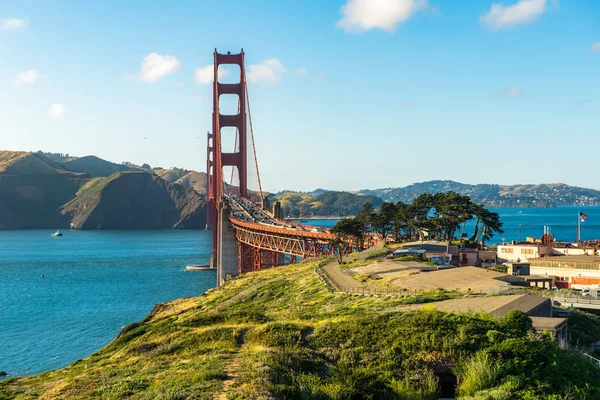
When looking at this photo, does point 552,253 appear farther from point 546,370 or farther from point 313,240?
point 546,370

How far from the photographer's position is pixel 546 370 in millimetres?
17734

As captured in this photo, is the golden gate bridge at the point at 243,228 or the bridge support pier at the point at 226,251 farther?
the bridge support pier at the point at 226,251

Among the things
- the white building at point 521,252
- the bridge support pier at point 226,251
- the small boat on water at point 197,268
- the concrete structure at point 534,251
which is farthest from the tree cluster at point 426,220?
the small boat on water at point 197,268

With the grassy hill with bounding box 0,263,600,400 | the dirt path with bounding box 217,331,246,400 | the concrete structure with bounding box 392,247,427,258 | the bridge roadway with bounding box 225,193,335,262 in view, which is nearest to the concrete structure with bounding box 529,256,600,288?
the concrete structure with bounding box 392,247,427,258

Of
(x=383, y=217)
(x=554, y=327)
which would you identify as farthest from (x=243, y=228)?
(x=554, y=327)

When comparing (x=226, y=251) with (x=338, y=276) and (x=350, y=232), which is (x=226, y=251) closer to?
(x=350, y=232)

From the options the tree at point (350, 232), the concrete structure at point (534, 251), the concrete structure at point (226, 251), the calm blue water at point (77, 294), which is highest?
the tree at point (350, 232)

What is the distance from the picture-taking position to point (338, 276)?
43312 millimetres

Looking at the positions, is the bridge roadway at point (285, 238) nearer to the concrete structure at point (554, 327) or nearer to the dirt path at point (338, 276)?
the dirt path at point (338, 276)

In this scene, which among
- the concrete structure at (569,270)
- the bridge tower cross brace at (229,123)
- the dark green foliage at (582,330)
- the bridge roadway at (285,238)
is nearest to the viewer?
the dark green foliage at (582,330)

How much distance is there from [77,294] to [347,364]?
230 ft

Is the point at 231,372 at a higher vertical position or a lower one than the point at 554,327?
lower

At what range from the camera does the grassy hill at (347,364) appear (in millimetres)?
16969

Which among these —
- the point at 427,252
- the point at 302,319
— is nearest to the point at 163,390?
the point at 302,319
